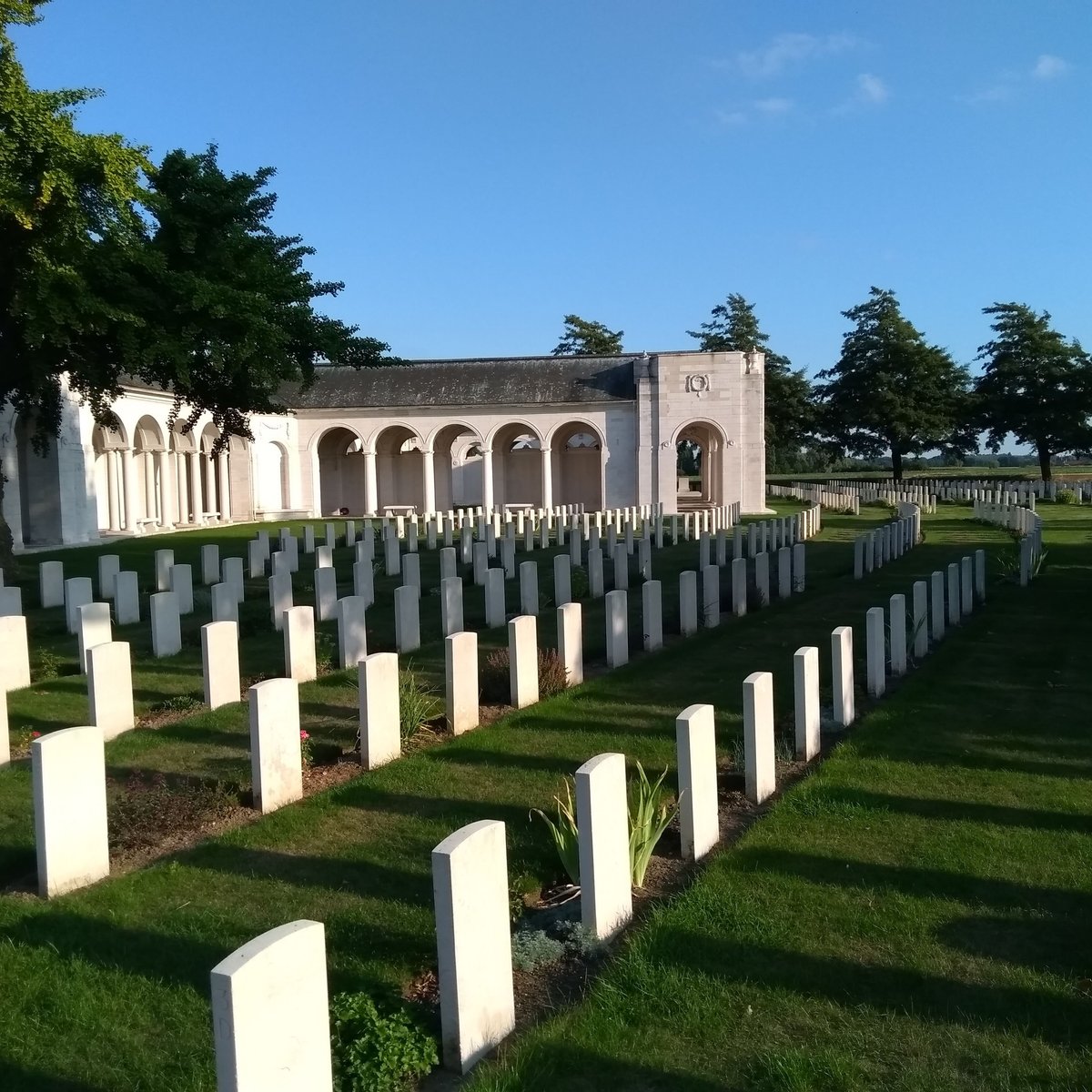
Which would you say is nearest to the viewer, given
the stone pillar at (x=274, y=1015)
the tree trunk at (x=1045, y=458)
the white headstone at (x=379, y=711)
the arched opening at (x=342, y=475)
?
the stone pillar at (x=274, y=1015)

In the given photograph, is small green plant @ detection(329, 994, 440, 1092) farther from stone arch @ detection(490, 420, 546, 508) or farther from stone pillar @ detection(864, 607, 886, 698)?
stone arch @ detection(490, 420, 546, 508)

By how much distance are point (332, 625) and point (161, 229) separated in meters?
5.43

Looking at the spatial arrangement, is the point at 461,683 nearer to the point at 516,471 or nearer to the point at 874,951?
the point at 874,951

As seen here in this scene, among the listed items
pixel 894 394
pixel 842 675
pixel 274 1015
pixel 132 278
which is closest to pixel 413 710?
pixel 842 675

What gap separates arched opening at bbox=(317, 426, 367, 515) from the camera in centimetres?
4291

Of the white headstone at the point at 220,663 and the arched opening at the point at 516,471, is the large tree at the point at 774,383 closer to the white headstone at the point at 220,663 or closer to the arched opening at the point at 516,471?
the arched opening at the point at 516,471

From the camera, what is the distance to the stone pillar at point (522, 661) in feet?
25.5

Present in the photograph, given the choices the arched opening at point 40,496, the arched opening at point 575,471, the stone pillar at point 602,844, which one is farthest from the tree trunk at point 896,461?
the stone pillar at point 602,844

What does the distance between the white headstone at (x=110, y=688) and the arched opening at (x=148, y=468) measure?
23517mm

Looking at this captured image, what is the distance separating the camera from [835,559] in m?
19.3

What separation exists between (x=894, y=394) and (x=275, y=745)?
51017 millimetres

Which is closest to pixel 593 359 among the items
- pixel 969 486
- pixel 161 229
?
pixel 969 486

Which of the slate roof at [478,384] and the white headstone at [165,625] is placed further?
the slate roof at [478,384]

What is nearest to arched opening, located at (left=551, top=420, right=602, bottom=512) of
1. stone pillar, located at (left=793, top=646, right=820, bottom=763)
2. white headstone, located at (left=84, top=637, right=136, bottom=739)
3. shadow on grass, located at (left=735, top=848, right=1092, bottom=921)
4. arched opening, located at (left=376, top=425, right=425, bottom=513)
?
arched opening, located at (left=376, top=425, right=425, bottom=513)
